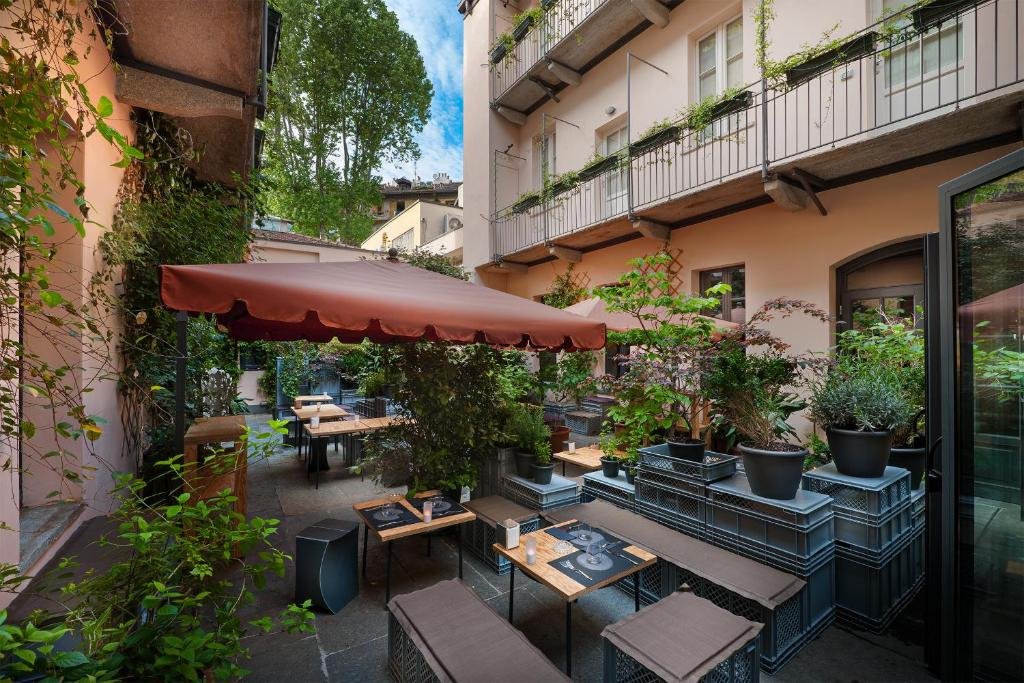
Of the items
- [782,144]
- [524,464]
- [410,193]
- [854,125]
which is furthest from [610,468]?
[410,193]

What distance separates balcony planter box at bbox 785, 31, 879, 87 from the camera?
539cm

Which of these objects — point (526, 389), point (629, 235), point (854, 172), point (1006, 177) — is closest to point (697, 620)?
point (1006, 177)

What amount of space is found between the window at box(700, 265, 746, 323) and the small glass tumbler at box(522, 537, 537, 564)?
19.9 ft

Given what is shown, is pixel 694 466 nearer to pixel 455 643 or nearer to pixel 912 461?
pixel 912 461

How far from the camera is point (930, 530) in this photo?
2.73 m

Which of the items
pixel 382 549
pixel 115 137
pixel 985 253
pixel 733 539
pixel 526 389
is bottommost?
pixel 382 549

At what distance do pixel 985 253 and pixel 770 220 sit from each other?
17.5ft

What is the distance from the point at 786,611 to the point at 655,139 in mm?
7603

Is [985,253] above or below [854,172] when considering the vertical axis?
below

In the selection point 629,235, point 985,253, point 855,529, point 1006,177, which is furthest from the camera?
point 629,235

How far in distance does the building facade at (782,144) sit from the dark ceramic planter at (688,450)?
1.44 m

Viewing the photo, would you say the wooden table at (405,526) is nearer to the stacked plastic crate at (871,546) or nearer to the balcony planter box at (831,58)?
the stacked plastic crate at (871,546)

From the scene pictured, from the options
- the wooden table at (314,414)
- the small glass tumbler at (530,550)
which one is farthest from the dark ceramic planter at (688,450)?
the wooden table at (314,414)

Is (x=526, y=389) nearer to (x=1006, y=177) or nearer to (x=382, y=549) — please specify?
(x=382, y=549)
